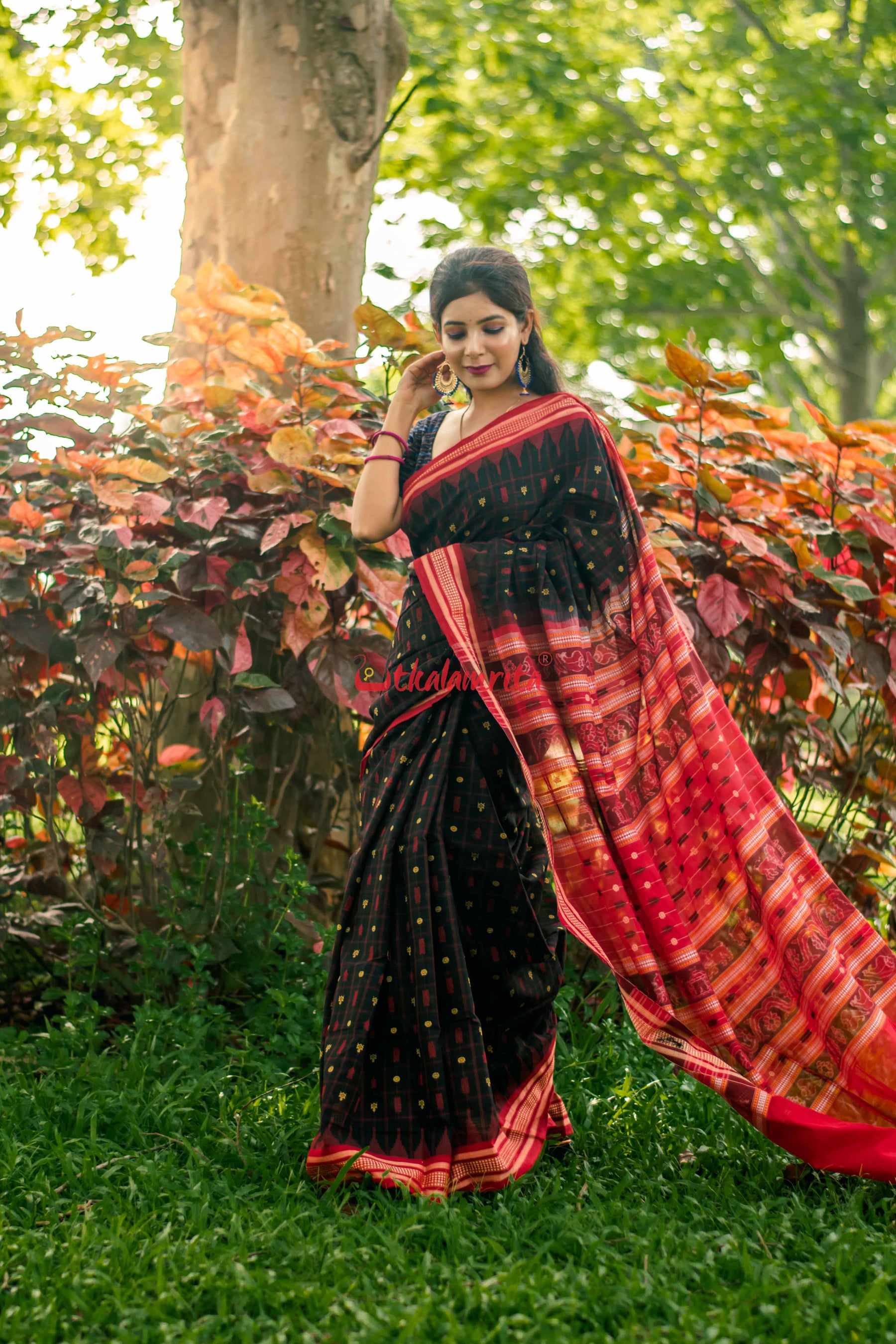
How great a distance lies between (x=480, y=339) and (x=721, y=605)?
1.10 metres

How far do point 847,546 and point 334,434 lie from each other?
1.50 m

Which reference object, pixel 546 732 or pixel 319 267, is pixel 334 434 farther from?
pixel 319 267

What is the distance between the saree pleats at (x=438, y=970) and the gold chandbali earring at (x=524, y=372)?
1.64ft

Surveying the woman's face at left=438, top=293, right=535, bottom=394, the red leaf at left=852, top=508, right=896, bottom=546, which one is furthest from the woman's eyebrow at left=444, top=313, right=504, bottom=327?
the red leaf at left=852, top=508, right=896, bottom=546

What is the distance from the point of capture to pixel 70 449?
9.96 ft

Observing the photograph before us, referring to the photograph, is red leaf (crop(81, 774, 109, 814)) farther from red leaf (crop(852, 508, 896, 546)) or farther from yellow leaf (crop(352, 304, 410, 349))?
red leaf (crop(852, 508, 896, 546))

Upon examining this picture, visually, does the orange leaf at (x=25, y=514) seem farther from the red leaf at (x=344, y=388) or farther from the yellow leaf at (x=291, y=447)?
the red leaf at (x=344, y=388)

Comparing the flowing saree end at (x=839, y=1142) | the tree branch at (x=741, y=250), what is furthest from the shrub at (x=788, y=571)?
the tree branch at (x=741, y=250)

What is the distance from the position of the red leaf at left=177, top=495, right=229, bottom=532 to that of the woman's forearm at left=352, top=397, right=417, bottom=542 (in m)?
0.51

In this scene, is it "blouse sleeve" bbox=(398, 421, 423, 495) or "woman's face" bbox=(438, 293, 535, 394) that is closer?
"woman's face" bbox=(438, 293, 535, 394)

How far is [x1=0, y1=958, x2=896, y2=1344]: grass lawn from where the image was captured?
5.89ft

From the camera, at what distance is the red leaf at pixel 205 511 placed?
2844mm

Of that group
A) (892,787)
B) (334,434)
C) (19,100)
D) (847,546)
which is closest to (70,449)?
(334,434)

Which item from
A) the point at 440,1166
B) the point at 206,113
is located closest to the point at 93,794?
the point at 440,1166
